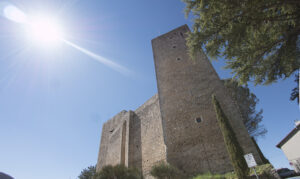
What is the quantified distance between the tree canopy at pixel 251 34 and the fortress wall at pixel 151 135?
7.05 metres

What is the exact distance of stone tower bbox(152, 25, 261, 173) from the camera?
7559 mm

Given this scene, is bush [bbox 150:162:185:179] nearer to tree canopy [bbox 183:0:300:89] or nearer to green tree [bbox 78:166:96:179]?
tree canopy [bbox 183:0:300:89]

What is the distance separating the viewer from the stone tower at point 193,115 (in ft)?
24.8

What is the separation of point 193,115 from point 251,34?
5.60 m

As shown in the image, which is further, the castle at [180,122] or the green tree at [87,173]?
the green tree at [87,173]

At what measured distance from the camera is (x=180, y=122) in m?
9.40

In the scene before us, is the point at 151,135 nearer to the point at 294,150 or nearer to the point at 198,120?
the point at 198,120

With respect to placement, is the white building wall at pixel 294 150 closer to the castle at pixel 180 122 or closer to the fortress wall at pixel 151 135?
the castle at pixel 180 122

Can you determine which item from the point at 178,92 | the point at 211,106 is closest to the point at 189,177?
the point at 211,106

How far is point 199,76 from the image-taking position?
1048cm

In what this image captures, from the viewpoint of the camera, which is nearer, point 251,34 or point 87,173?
point 251,34

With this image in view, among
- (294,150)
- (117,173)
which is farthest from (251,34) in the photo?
(294,150)

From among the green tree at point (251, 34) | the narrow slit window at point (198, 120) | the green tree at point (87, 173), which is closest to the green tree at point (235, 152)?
the narrow slit window at point (198, 120)

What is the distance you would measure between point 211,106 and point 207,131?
159 centimetres
